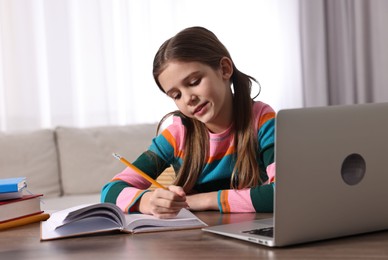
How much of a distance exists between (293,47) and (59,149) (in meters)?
1.67

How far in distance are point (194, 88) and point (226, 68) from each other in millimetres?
167

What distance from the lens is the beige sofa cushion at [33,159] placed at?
3.49 meters

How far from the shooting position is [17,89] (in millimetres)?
3871

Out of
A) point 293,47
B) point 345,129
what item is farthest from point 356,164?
Answer: point 293,47

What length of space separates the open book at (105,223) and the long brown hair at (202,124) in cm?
46

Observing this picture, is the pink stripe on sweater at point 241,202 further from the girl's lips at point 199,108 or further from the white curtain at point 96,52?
the white curtain at point 96,52

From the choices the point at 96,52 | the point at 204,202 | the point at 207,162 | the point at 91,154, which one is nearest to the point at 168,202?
the point at 204,202

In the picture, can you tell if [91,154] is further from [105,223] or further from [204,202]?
[105,223]

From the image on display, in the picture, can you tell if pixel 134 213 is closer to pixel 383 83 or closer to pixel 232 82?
pixel 232 82

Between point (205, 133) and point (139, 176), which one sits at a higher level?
point (205, 133)

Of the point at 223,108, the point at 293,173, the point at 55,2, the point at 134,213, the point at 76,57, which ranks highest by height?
the point at 55,2

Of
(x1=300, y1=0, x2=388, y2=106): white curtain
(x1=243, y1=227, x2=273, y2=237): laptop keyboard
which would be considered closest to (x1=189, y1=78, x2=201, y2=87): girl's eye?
(x1=243, y1=227, x2=273, y2=237): laptop keyboard

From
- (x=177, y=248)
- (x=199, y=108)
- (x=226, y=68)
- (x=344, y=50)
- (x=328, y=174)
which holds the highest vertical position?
(x=344, y=50)

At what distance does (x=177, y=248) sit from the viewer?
1137 mm
